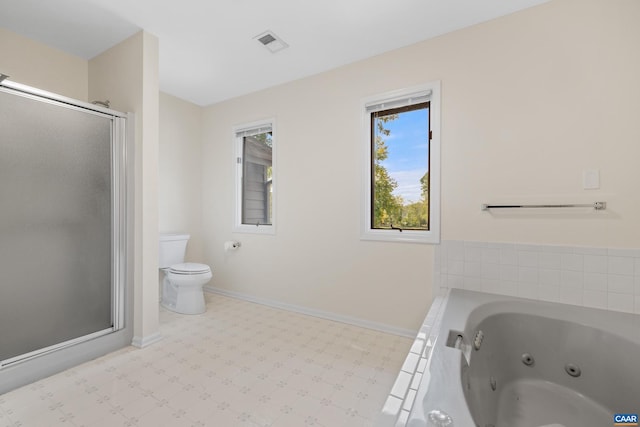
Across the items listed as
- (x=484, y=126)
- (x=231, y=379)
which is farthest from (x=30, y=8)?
(x=484, y=126)

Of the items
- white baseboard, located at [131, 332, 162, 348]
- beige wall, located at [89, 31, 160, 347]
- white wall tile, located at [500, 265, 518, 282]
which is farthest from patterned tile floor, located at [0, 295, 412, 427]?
white wall tile, located at [500, 265, 518, 282]

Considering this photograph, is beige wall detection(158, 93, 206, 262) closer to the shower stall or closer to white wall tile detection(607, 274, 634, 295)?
the shower stall

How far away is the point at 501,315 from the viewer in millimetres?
1646

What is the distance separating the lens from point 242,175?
330 centimetres

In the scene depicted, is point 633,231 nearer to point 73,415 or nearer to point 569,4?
point 569,4

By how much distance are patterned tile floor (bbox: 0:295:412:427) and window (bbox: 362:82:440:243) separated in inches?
35.8

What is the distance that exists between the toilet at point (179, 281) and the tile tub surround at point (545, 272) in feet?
7.06

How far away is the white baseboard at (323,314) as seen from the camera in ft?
7.37

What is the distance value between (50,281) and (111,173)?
30.6 inches

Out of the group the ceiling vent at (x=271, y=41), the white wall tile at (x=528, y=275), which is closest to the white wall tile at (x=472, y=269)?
the white wall tile at (x=528, y=275)

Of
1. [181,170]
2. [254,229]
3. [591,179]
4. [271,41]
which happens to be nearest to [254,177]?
[254,229]

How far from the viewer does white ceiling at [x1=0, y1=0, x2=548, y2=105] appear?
71.0 inches

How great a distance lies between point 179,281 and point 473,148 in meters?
2.77

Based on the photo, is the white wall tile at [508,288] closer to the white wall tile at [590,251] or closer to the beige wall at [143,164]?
the white wall tile at [590,251]
